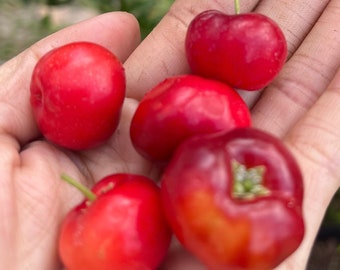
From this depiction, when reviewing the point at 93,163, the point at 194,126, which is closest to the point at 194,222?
the point at 194,126

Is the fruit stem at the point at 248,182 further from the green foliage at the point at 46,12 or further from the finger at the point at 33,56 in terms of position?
the green foliage at the point at 46,12

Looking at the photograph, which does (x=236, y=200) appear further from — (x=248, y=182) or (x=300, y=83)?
(x=300, y=83)

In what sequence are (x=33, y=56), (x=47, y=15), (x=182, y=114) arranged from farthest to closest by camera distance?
1. (x=47, y=15)
2. (x=33, y=56)
3. (x=182, y=114)

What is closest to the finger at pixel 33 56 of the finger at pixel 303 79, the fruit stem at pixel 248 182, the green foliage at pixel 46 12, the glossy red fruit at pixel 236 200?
the green foliage at pixel 46 12

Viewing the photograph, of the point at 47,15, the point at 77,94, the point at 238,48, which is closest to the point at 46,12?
the point at 47,15

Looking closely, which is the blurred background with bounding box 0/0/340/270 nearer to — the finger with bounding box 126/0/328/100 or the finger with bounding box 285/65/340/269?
the finger with bounding box 126/0/328/100
